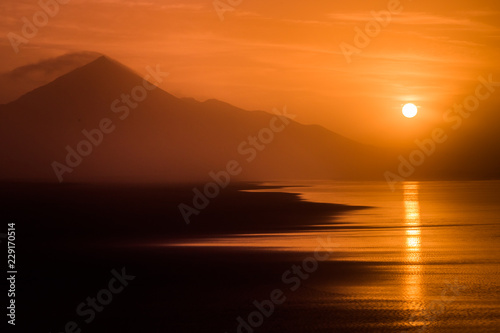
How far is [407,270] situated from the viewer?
73.9 ft

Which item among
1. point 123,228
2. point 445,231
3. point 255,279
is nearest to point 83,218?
point 123,228

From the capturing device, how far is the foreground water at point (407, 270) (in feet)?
51.6

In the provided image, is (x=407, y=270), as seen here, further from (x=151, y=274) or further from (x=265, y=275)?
(x=151, y=274)

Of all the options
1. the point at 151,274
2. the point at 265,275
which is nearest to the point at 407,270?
the point at 265,275

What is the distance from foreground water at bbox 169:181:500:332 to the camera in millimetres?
15727

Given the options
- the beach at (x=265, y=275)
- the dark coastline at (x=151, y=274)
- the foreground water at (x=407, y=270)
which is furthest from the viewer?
the dark coastline at (x=151, y=274)

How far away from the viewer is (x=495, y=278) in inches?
814

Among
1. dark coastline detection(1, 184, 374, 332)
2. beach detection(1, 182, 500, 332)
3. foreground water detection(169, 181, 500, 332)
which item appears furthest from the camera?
dark coastline detection(1, 184, 374, 332)

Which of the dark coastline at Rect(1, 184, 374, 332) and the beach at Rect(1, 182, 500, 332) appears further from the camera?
the dark coastline at Rect(1, 184, 374, 332)

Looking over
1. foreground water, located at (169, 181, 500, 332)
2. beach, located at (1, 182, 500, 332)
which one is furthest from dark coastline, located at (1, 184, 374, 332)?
foreground water, located at (169, 181, 500, 332)

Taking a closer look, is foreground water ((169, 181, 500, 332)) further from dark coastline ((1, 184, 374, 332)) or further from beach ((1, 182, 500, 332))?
dark coastline ((1, 184, 374, 332))

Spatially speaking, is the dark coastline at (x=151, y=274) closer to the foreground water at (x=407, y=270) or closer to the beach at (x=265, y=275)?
the beach at (x=265, y=275)

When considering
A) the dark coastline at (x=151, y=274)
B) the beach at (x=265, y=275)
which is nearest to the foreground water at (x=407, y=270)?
the beach at (x=265, y=275)

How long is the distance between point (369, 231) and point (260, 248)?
8389 millimetres
